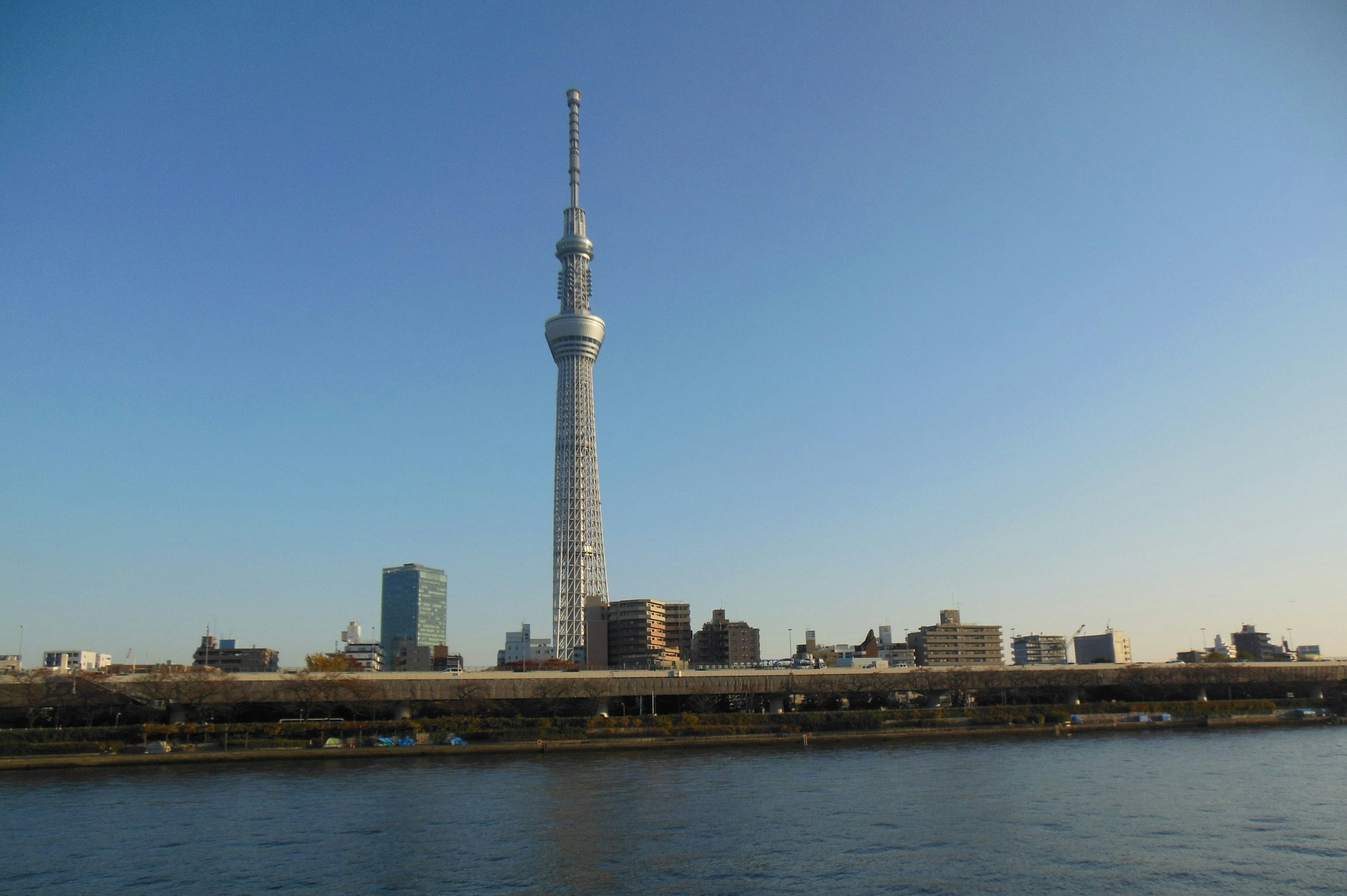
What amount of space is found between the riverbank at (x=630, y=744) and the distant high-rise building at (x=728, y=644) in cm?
9189

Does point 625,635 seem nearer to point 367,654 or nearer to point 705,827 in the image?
point 367,654

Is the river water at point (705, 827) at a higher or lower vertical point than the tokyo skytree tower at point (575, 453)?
lower

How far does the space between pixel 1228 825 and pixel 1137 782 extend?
405 inches

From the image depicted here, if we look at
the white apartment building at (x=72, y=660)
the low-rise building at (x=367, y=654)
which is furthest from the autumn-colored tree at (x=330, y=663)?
the white apartment building at (x=72, y=660)

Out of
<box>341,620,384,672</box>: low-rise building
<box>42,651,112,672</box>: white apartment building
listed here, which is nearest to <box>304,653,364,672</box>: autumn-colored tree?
<box>341,620,384,672</box>: low-rise building

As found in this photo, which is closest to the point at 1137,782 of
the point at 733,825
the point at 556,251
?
the point at 733,825

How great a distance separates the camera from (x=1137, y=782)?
44656 mm

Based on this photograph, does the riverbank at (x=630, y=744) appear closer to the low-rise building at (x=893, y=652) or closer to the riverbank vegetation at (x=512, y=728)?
the riverbank vegetation at (x=512, y=728)

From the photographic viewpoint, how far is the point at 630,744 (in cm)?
6581

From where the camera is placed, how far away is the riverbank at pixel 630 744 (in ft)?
192

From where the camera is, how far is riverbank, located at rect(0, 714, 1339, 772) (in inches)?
2309

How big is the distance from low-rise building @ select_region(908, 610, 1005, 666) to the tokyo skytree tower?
180 feet

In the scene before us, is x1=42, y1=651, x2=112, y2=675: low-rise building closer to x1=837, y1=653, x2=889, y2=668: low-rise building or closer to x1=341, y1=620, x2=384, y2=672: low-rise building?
x1=341, y1=620, x2=384, y2=672: low-rise building

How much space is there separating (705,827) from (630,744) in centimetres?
3100
